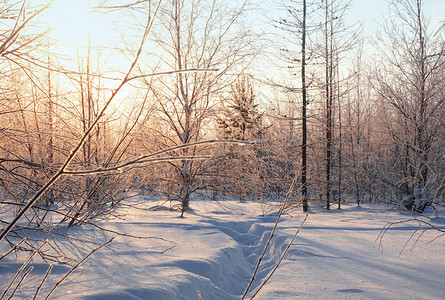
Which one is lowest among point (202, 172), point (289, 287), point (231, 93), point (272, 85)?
point (289, 287)

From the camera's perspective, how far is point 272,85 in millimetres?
9312

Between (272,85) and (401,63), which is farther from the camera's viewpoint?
(272,85)

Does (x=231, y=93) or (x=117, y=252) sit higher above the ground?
(x=231, y=93)

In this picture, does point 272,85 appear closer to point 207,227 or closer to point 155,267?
point 207,227

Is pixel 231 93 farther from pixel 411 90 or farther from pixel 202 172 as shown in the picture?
pixel 411 90

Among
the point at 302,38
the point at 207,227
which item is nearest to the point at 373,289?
the point at 207,227

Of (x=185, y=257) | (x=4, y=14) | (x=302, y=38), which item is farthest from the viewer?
(x=302, y=38)

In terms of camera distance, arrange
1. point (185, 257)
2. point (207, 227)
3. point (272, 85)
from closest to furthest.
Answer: point (185, 257), point (207, 227), point (272, 85)

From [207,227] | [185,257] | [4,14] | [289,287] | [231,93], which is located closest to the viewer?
[4,14]

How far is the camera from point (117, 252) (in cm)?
329

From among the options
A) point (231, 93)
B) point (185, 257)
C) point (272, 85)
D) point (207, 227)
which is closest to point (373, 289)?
point (185, 257)

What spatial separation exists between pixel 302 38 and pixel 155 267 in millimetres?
8539

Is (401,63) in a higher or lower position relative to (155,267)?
higher

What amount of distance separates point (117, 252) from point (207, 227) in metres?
2.08
